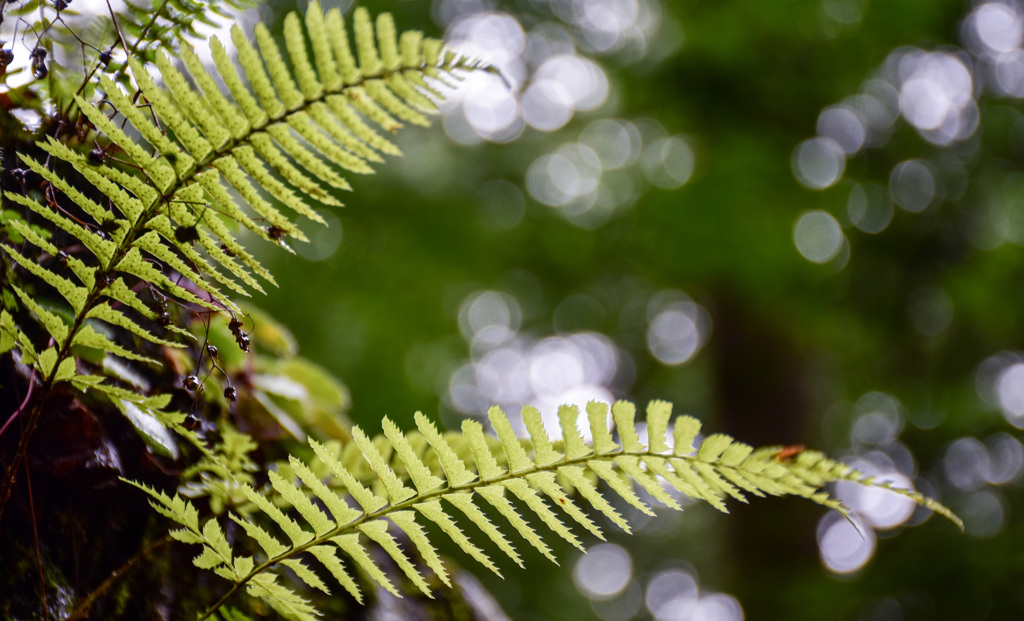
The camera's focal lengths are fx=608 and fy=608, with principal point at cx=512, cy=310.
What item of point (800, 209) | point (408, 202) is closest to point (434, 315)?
point (408, 202)

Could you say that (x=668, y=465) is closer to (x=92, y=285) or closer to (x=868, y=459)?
(x=92, y=285)

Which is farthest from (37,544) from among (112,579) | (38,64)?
(38,64)

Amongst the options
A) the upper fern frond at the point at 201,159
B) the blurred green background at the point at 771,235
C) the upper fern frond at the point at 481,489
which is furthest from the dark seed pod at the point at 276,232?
the blurred green background at the point at 771,235

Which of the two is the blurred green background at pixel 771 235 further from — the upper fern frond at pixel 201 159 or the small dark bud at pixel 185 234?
the small dark bud at pixel 185 234

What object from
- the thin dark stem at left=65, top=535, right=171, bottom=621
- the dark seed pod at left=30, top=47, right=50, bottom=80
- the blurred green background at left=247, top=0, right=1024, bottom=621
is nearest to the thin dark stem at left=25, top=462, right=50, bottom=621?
the thin dark stem at left=65, top=535, right=171, bottom=621

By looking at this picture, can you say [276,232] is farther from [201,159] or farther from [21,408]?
[21,408]
